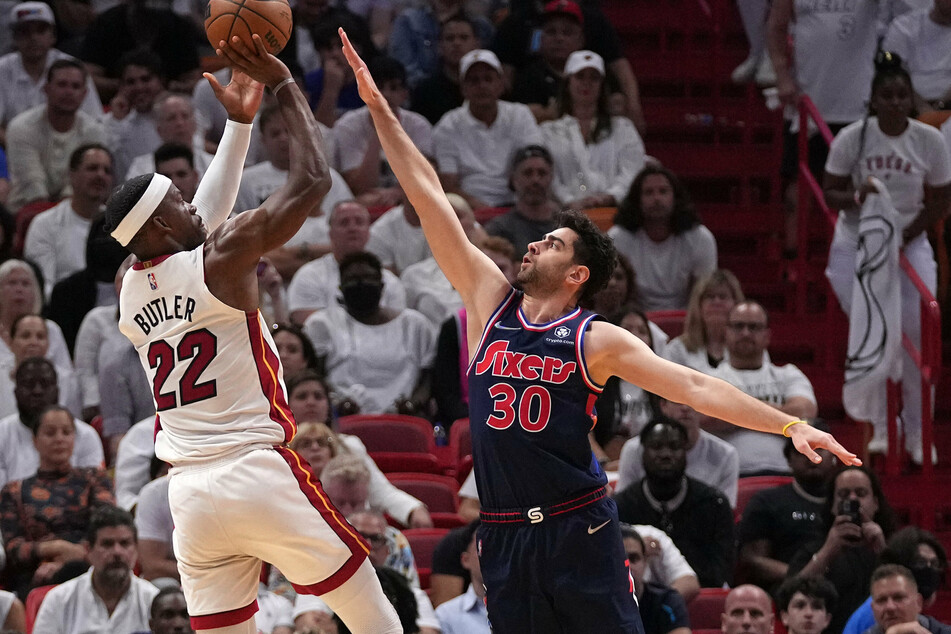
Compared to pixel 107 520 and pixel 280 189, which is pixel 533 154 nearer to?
pixel 107 520

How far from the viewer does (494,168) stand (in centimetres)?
1196

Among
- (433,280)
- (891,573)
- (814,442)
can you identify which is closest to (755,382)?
(891,573)

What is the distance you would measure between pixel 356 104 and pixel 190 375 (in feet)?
24.8

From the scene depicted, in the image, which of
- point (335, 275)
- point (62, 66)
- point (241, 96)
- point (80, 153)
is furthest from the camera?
point (62, 66)

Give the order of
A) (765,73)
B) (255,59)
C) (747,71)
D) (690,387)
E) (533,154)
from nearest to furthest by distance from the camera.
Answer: (690,387)
(255,59)
(533,154)
(765,73)
(747,71)

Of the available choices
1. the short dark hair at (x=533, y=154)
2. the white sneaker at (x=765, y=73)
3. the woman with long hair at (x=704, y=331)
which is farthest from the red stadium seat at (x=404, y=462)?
the white sneaker at (x=765, y=73)

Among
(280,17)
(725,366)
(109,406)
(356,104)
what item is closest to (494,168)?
(356,104)

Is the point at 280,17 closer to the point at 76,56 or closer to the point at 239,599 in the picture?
the point at 239,599

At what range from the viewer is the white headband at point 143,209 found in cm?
526

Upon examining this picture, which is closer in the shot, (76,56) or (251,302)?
(251,302)

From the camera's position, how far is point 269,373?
212 inches

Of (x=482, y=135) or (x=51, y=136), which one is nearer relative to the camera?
(x=51, y=136)

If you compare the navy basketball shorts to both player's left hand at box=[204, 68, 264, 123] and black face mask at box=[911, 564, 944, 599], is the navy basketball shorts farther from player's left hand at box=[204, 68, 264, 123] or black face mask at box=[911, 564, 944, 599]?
black face mask at box=[911, 564, 944, 599]

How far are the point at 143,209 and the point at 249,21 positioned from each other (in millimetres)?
769
